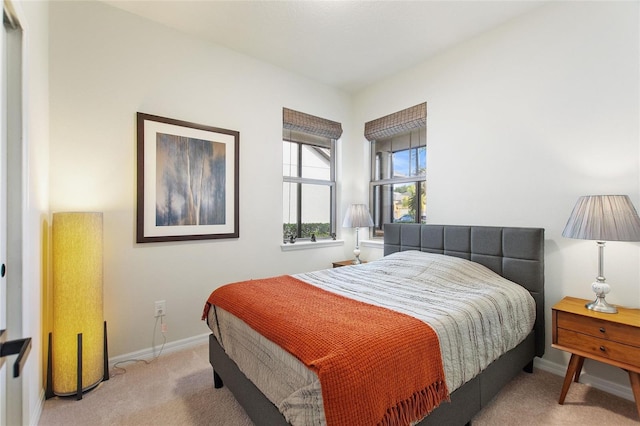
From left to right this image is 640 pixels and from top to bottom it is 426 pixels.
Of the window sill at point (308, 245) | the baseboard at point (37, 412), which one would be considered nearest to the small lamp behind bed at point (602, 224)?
the window sill at point (308, 245)

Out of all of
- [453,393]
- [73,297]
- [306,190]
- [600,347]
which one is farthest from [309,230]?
[600,347]

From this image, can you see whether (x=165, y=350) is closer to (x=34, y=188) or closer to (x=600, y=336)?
(x=34, y=188)

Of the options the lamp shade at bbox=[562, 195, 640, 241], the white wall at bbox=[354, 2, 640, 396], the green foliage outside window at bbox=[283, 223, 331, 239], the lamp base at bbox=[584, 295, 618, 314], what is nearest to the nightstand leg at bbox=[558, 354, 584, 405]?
the lamp base at bbox=[584, 295, 618, 314]

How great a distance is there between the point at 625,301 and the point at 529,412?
0.99 metres

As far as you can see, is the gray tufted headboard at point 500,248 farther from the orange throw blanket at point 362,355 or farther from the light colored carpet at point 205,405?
the orange throw blanket at point 362,355

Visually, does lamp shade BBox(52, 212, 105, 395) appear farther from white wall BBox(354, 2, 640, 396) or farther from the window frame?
white wall BBox(354, 2, 640, 396)

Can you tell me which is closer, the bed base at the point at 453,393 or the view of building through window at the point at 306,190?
the bed base at the point at 453,393

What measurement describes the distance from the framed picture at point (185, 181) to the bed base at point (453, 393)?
108cm

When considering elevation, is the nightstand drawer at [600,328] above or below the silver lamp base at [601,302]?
below

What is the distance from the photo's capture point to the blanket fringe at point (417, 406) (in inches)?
44.0

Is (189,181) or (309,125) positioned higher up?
(309,125)

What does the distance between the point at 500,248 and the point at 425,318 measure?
135 centimetres

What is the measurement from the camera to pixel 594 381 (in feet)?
6.67

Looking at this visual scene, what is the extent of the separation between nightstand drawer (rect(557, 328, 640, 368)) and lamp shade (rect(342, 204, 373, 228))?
196 centimetres
